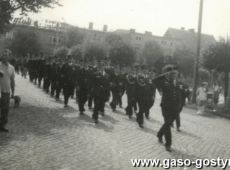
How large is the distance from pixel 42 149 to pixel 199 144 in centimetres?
418

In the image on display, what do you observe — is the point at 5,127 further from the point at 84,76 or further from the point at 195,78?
the point at 195,78

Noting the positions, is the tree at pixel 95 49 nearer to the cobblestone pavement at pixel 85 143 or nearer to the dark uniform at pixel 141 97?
the cobblestone pavement at pixel 85 143

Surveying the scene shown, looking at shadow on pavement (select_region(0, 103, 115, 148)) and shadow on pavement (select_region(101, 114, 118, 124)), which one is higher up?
shadow on pavement (select_region(0, 103, 115, 148))

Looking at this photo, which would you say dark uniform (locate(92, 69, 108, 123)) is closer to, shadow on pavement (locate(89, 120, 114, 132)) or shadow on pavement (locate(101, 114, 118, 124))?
shadow on pavement (locate(89, 120, 114, 132))

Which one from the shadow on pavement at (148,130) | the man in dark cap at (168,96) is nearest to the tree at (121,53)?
the shadow on pavement at (148,130)

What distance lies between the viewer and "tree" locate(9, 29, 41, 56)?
9175 cm

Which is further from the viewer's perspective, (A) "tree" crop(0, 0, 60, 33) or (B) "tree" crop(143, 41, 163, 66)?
(B) "tree" crop(143, 41, 163, 66)

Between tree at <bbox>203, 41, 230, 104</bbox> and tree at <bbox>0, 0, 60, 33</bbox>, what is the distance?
43.7 ft

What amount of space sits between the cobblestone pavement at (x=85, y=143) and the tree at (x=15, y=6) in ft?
16.6

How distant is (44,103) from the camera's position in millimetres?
16297

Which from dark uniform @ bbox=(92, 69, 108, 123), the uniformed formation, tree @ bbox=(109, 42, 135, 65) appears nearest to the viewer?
the uniformed formation

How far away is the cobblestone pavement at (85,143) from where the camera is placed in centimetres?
710

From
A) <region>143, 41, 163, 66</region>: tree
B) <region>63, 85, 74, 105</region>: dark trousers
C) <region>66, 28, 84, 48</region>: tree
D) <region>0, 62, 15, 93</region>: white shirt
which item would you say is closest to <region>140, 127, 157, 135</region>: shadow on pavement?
<region>0, 62, 15, 93</region>: white shirt

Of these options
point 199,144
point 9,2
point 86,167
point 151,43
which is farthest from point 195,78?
point 151,43
